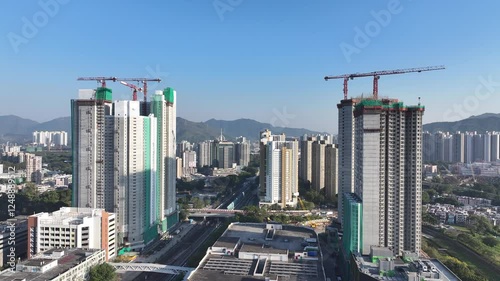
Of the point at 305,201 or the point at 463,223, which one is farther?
the point at 305,201

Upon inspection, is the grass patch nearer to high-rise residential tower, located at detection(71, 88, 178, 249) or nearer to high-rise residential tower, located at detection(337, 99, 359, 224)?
high-rise residential tower, located at detection(337, 99, 359, 224)

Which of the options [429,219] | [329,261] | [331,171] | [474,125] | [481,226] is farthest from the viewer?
[474,125]

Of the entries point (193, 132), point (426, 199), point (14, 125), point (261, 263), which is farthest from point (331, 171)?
point (14, 125)

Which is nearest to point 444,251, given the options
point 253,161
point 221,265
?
point 221,265

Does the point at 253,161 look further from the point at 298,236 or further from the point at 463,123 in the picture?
the point at 298,236

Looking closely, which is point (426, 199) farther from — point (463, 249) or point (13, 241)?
point (13, 241)

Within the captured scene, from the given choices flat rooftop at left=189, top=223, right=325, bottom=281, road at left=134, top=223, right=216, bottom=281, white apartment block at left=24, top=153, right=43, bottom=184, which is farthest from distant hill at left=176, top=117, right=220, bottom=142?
flat rooftop at left=189, top=223, right=325, bottom=281
